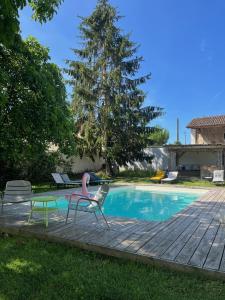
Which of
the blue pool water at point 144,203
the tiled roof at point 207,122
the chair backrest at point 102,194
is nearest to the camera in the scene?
the chair backrest at point 102,194

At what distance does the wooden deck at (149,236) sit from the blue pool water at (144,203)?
2.13 metres

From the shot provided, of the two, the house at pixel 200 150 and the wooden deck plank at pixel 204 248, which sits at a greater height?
the house at pixel 200 150

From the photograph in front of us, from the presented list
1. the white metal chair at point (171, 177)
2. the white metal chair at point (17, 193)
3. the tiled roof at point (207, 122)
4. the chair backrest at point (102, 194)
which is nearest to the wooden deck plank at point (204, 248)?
the chair backrest at point (102, 194)

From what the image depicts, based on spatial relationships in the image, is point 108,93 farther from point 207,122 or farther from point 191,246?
point 191,246

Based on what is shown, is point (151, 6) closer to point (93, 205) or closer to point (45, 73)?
point (45, 73)

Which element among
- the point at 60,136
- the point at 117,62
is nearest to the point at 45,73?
the point at 60,136

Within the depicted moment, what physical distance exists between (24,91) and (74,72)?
1239 centimetres

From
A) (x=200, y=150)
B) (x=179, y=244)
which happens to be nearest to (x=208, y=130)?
(x=200, y=150)

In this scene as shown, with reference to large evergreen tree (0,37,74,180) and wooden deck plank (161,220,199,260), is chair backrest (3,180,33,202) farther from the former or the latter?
wooden deck plank (161,220,199,260)

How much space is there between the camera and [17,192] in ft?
22.7

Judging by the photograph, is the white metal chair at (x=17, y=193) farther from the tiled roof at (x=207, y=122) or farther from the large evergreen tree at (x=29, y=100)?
the tiled roof at (x=207, y=122)

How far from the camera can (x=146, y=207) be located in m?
10.9

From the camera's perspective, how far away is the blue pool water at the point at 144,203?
9.55 m

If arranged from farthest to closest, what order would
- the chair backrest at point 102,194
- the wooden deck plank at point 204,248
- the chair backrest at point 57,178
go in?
1. the chair backrest at point 57,178
2. the chair backrest at point 102,194
3. the wooden deck plank at point 204,248
